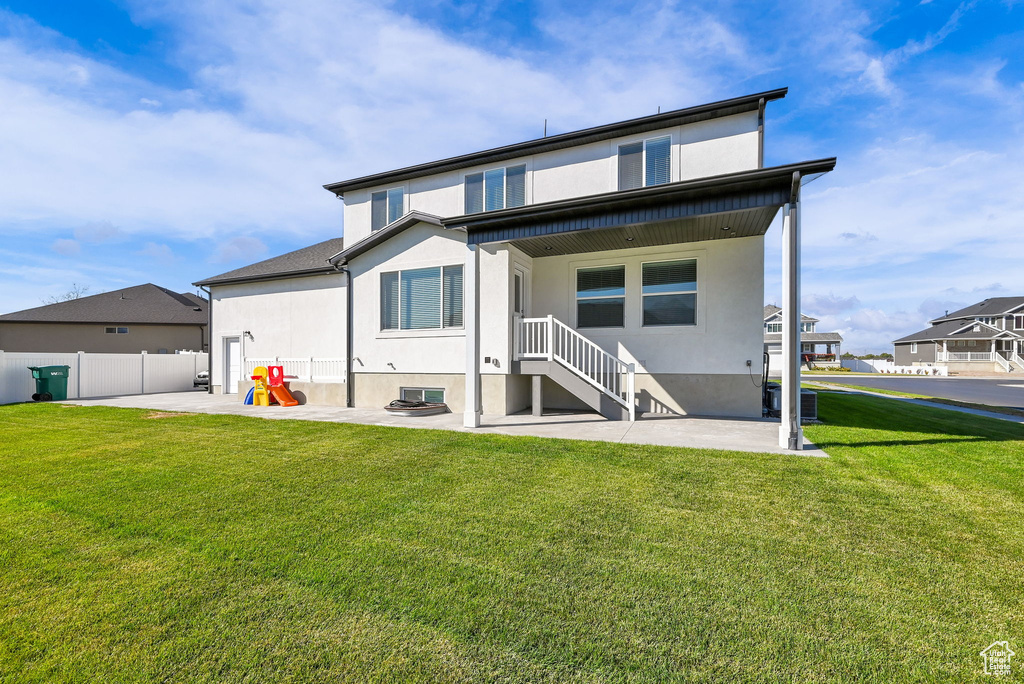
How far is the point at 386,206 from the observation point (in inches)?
510

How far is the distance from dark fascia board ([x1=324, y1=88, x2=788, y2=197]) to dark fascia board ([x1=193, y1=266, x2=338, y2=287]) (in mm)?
2780

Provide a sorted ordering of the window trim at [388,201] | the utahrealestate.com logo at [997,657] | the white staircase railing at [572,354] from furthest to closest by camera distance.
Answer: the window trim at [388,201] → the white staircase railing at [572,354] → the utahrealestate.com logo at [997,657]

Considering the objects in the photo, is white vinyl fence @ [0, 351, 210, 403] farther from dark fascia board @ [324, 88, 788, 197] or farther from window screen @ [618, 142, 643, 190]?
window screen @ [618, 142, 643, 190]

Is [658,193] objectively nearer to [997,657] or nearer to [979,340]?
[997,657]

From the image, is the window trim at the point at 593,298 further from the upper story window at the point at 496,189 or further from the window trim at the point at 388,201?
the window trim at the point at 388,201

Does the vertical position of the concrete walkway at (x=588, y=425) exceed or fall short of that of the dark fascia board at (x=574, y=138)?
it falls short

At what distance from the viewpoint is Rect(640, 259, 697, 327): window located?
32.5 ft

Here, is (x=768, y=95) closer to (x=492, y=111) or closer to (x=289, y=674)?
(x=492, y=111)

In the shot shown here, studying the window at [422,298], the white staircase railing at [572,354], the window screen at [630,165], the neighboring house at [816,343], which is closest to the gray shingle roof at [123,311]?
the window at [422,298]

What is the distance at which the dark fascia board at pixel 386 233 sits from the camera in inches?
408

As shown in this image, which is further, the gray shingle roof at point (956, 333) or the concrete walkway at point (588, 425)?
the gray shingle roof at point (956, 333)

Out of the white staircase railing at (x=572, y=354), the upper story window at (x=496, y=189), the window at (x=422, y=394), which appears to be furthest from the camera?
the upper story window at (x=496, y=189)

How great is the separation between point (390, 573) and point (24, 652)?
1.75 meters

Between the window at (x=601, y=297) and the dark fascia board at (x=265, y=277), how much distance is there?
23.9ft
